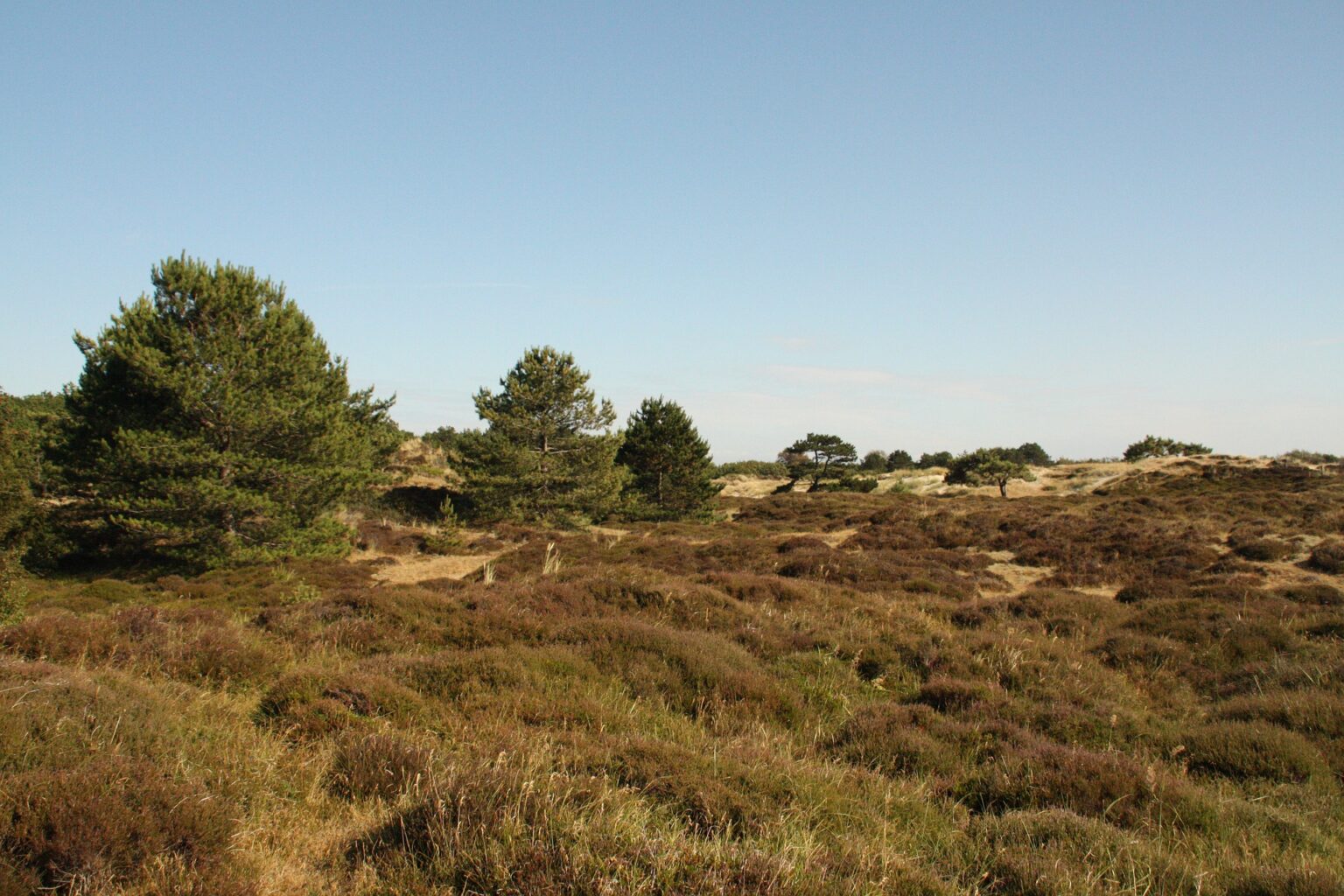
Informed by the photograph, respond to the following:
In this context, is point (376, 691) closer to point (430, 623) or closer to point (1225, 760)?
point (430, 623)

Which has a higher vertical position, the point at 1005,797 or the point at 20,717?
the point at 20,717

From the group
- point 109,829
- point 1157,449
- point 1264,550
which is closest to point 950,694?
point 109,829

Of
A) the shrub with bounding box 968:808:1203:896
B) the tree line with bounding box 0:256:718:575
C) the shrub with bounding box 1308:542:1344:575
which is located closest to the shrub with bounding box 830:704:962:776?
the shrub with bounding box 968:808:1203:896

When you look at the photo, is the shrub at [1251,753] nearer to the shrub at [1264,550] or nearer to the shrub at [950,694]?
the shrub at [950,694]

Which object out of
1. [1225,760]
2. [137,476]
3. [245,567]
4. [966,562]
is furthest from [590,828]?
[137,476]

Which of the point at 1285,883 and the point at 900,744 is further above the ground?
the point at 1285,883

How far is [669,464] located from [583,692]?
93.2 ft

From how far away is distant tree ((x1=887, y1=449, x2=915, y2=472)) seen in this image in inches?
2721

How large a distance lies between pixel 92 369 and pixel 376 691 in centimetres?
1927

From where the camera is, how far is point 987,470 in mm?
42438

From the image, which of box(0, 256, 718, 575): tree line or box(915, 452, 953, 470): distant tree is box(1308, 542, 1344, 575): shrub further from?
box(915, 452, 953, 470): distant tree

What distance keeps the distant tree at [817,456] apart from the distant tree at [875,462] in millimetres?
18724

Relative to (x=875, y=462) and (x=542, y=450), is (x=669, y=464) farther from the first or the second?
(x=875, y=462)

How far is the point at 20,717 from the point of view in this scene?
147 inches
